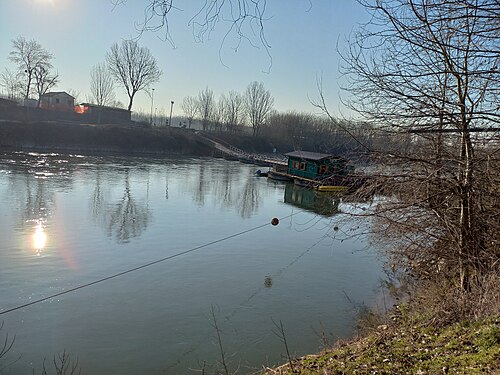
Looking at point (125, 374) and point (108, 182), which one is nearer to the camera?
point (125, 374)

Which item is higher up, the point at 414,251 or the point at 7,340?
the point at 414,251

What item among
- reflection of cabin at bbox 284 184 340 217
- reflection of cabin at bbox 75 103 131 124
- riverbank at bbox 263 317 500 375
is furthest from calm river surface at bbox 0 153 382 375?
reflection of cabin at bbox 75 103 131 124

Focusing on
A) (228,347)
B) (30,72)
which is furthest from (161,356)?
(30,72)

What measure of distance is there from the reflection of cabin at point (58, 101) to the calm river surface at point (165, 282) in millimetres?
56957

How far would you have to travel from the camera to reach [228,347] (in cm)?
853

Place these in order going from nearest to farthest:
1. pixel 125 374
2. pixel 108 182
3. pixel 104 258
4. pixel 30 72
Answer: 1. pixel 125 374
2. pixel 104 258
3. pixel 108 182
4. pixel 30 72

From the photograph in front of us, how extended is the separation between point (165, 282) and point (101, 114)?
70672mm

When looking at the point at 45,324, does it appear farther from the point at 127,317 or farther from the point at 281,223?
the point at 281,223

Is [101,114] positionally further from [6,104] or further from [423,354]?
[423,354]

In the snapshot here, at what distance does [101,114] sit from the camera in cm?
7562

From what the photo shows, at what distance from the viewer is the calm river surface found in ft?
27.2

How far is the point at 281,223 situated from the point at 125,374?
15.4 meters

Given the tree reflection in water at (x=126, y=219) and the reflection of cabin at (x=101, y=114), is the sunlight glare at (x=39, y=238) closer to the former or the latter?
the tree reflection in water at (x=126, y=219)

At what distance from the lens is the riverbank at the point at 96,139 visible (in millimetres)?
53000
